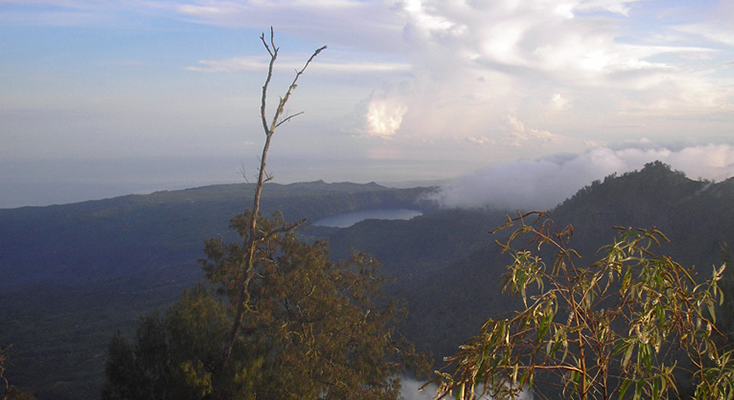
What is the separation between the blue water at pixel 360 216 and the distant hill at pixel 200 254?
7.58 feet

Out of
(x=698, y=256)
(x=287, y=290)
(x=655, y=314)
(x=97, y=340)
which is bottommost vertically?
(x=97, y=340)

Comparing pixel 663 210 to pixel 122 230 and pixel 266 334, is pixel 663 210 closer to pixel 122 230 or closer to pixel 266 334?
pixel 266 334

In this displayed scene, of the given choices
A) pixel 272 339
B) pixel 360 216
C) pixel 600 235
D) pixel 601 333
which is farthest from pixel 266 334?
pixel 360 216

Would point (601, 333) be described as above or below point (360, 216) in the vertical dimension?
above

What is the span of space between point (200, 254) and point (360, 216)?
2364 cm

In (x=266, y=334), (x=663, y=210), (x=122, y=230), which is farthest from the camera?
(x=122, y=230)

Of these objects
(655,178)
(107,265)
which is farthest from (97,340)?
(107,265)

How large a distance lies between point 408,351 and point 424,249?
32.9 metres

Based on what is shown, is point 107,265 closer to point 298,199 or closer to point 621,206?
point 298,199

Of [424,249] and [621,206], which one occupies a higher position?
[621,206]

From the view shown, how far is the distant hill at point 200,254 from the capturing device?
26.5 m

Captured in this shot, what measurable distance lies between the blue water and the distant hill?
90.9 inches

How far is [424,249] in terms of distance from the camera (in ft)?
161

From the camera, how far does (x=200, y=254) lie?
67.2 metres
